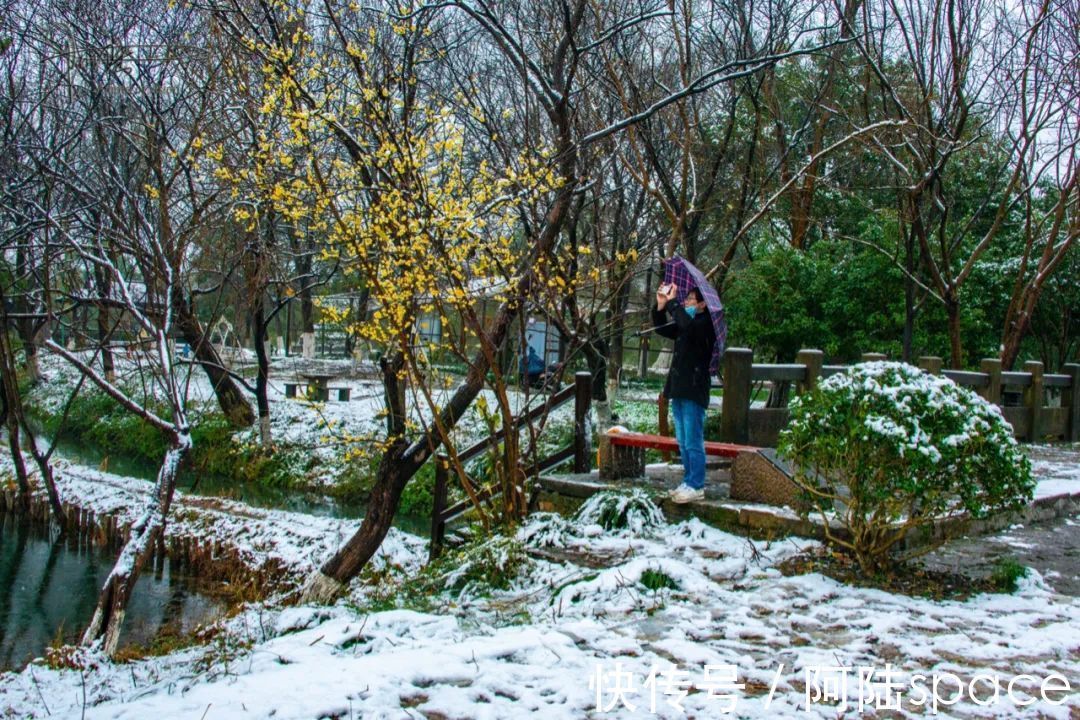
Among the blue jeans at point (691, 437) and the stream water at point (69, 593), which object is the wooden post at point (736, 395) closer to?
the blue jeans at point (691, 437)

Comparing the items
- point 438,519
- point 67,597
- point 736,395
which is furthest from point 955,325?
point 67,597

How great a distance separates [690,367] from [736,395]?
6.11 ft

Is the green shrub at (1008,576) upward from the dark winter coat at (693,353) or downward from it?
downward

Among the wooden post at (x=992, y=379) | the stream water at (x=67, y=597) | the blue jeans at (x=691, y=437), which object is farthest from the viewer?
the wooden post at (x=992, y=379)

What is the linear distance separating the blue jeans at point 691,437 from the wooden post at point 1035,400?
365 inches

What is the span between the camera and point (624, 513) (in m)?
6.66

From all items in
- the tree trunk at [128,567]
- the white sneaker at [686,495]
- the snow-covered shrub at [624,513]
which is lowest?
the tree trunk at [128,567]

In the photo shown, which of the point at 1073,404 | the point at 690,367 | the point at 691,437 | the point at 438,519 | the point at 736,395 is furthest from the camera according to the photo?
the point at 1073,404

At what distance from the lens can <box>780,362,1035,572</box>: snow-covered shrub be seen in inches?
193

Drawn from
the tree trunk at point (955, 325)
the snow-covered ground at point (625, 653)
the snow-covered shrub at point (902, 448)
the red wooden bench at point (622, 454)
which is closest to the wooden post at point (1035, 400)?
the tree trunk at point (955, 325)

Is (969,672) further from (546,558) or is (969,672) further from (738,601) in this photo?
(546,558)

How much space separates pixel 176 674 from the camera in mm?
4598

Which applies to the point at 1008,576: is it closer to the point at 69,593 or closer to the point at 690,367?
the point at 690,367

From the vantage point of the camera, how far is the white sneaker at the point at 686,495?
663 centimetres
